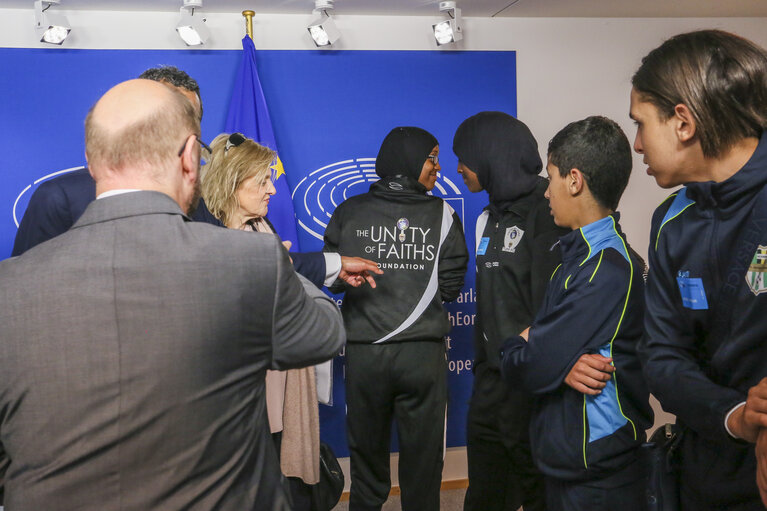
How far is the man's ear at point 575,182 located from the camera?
1885mm

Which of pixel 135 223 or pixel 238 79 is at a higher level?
pixel 238 79

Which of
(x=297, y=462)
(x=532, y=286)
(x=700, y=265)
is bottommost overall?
(x=297, y=462)

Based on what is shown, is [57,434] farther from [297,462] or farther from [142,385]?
[297,462]

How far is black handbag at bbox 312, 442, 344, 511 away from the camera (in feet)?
8.86

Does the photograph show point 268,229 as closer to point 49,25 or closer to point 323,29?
point 323,29

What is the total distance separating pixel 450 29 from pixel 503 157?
1287 millimetres

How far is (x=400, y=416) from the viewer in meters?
3.06

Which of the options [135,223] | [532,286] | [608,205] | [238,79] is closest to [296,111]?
[238,79]

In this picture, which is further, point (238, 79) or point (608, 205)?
point (238, 79)

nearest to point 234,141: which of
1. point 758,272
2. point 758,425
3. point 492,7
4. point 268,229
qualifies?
point 268,229

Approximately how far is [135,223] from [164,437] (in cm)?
36

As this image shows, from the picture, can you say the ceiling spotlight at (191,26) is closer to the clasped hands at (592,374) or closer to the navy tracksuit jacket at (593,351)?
the navy tracksuit jacket at (593,351)

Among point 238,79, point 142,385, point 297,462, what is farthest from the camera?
point 238,79

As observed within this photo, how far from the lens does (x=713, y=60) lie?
1.20 m
